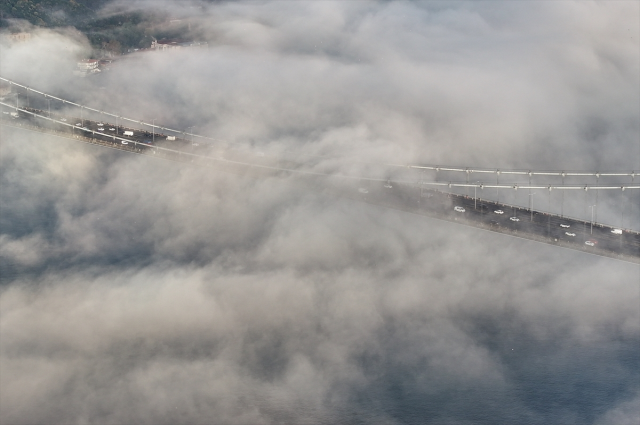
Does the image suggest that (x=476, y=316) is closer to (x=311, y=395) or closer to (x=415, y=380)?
(x=415, y=380)

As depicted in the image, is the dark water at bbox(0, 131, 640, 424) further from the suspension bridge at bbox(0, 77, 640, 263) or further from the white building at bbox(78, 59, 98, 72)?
the white building at bbox(78, 59, 98, 72)

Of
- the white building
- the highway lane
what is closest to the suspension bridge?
the highway lane

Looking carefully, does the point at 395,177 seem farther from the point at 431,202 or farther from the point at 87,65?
the point at 87,65

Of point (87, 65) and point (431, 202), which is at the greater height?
point (87, 65)

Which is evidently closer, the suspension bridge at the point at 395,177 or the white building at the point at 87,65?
the suspension bridge at the point at 395,177

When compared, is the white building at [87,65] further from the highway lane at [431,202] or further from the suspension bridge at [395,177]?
the highway lane at [431,202]

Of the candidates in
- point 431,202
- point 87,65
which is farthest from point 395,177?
point 87,65

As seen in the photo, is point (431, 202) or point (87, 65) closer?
point (431, 202)

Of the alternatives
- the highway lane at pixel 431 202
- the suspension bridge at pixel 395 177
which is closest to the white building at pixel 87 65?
the suspension bridge at pixel 395 177

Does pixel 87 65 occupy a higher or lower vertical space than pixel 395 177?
higher
